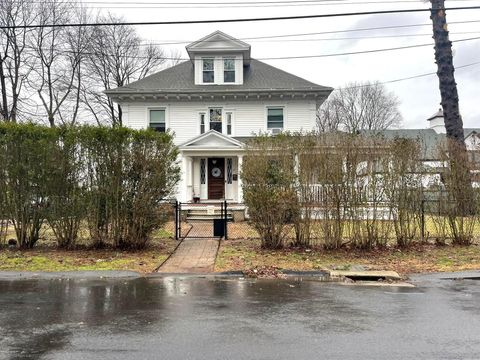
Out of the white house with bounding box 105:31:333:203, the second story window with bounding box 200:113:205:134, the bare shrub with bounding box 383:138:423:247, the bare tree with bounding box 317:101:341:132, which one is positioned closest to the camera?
the bare shrub with bounding box 383:138:423:247

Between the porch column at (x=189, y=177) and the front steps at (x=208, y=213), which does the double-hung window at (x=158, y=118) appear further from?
the front steps at (x=208, y=213)

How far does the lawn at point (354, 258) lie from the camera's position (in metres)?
9.70

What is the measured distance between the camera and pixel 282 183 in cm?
1090

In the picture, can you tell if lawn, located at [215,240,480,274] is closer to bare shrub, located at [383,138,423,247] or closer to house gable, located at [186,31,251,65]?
bare shrub, located at [383,138,423,247]

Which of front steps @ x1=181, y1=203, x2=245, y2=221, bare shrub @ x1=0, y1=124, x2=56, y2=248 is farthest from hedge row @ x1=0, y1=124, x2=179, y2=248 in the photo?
front steps @ x1=181, y1=203, x2=245, y2=221

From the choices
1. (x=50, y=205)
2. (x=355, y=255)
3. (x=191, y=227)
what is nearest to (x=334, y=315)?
(x=355, y=255)

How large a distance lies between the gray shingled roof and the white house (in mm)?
54

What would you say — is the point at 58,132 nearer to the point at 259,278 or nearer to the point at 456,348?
the point at 259,278

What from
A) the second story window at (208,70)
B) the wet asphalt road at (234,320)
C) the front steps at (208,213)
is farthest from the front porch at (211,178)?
the wet asphalt road at (234,320)

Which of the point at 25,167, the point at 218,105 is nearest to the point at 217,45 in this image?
the point at 218,105

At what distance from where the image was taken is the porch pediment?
21.3m

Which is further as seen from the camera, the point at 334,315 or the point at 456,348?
the point at 334,315

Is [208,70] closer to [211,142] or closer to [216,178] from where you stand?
[211,142]

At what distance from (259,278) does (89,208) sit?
494 cm
